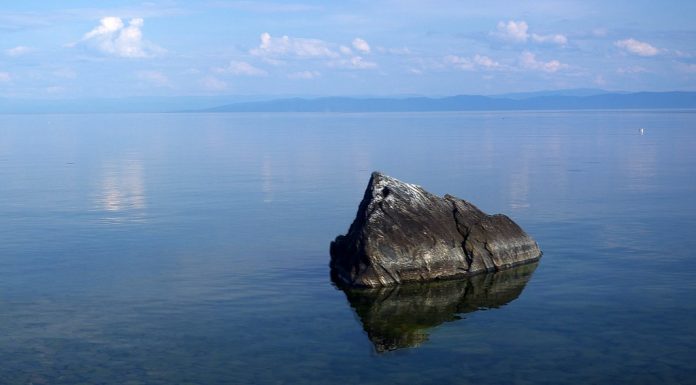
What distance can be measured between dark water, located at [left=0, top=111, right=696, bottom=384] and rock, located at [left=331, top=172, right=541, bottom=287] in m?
0.86

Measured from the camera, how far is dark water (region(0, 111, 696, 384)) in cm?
1869

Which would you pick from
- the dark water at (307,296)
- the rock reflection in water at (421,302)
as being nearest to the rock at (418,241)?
the rock reflection in water at (421,302)

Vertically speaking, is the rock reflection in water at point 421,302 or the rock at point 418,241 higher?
the rock at point 418,241

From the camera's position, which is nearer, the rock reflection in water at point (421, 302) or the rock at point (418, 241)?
the rock reflection in water at point (421, 302)

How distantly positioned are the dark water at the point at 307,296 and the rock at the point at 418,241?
33.9 inches

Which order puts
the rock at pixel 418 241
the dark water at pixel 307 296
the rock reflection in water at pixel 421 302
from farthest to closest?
the rock at pixel 418 241
the rock reflection in water at pixel 421 302
the dark water at pixel 307 296

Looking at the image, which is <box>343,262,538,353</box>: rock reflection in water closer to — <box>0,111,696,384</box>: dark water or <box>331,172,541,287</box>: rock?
<box>0,111,696,384</box>: dark water

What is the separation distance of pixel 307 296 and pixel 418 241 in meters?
4.15

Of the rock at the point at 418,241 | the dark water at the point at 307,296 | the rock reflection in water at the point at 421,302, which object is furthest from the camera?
the rock at the point at 418,241

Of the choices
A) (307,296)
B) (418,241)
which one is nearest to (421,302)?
(418,241)

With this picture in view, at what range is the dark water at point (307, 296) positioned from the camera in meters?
18.7

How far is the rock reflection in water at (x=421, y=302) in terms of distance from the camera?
70.3 ft

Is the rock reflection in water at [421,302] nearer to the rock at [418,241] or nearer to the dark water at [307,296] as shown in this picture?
the dark water at [307,296]

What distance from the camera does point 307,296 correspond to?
2508cm
